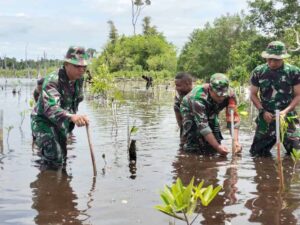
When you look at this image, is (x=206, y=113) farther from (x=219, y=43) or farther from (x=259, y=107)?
(x=219, y=43)

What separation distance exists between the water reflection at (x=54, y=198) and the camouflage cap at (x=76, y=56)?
1.49 metres

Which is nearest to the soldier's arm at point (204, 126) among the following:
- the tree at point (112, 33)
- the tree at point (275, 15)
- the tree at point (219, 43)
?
the tree at point (275, 15)

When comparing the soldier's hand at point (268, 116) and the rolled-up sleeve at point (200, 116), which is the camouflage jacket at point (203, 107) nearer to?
the rolled-up sleeve at point (200, 116)

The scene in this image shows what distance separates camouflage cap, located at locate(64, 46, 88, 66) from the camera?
5535 millimetres

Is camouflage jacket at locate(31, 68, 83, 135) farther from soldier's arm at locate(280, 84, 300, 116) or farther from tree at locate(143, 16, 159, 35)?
tree at locate(143, 16, 159, 35)

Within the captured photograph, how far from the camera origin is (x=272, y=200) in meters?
4.70

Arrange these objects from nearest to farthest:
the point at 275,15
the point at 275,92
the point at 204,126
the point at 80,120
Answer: the point at 80,120, the point at 204,126, the point at 275,92, the point at 275,15

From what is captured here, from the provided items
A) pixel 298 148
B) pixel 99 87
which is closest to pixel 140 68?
pixel 99 87

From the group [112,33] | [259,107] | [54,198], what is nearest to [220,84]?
[259,107]

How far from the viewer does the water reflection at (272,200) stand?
412 cm

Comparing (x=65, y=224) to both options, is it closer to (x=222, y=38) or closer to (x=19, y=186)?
(x=19, y=186)

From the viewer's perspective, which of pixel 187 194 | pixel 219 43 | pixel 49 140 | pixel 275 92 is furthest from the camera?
pixel 219 43

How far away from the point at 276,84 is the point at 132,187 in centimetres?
276

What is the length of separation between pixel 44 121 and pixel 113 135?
455cm
